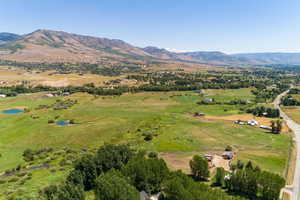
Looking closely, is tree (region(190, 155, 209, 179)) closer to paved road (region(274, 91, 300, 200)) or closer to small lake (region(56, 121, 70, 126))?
paved road (region(274, 91, 300, 200))

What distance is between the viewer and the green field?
60750 millimetres

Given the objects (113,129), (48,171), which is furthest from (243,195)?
(113,129)

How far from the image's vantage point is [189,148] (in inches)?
2601

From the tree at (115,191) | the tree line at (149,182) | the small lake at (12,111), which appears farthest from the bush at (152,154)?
the small lake at (12,111)

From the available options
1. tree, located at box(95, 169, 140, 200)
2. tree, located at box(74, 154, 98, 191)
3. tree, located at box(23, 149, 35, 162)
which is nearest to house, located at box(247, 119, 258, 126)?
tree, located at box(74, 154, 98, 191)

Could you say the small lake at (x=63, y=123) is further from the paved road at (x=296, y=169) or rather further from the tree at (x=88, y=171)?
the paved road at (x=296, y=169)

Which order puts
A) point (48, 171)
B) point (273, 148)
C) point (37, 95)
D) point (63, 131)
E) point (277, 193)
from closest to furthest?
1. point (277, 193)
2. point (48, 171)
3. point (273, 148)
4. point (63, 131)
5. point (37, 95)

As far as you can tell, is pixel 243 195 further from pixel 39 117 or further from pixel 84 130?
pixel 39 117

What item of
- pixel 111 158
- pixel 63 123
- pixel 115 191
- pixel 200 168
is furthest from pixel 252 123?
pixel 63 123

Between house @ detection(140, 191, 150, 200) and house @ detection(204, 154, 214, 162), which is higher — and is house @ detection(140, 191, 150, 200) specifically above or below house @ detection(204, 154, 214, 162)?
above

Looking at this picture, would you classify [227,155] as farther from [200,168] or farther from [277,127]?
[277,127]

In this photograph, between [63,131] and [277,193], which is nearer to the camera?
[277,193]

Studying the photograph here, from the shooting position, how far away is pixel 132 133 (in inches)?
3179

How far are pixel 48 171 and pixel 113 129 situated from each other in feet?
113
